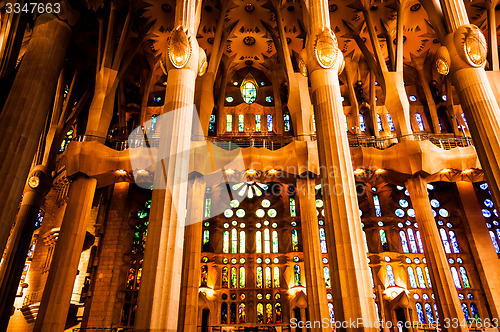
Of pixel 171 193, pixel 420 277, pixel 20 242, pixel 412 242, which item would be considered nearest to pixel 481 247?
pixel 412 242

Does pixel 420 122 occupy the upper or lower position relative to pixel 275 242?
upper

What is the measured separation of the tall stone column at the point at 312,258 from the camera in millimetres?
12297

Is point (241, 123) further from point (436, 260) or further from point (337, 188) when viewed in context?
point (337, 188)

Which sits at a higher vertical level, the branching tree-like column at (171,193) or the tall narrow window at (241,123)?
the tall narrow window at (241,123)

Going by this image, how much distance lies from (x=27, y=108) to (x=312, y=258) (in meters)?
11.5

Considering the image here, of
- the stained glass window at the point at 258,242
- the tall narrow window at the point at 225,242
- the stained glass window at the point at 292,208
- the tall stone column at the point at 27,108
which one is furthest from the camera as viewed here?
the stained glass window at the point at 292,208

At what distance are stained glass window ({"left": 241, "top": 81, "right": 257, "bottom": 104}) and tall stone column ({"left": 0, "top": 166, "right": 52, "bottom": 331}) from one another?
40.5 feet

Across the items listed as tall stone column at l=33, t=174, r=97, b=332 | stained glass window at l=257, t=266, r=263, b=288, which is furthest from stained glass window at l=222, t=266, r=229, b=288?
tall stone column at l=33, t=174, r=97, b=332

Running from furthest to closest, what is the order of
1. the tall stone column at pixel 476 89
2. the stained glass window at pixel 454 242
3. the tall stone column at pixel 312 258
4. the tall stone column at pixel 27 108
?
the stained glass window at pixel 454 242
the tall stone column at pixel 312 258
the tall stone column at pixel 27 108
the tall stone column at pixel 476 89

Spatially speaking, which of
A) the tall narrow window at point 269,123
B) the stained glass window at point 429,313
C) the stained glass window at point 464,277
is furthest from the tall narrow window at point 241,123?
the stained glass window at point 464,277

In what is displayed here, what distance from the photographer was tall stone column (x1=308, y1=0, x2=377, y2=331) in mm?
7727

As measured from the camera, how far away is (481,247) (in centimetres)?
1834

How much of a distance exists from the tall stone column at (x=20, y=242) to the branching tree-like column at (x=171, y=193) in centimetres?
980

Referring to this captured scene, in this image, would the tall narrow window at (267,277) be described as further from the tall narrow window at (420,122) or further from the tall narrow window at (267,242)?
the tall narrow window at (420,122)
